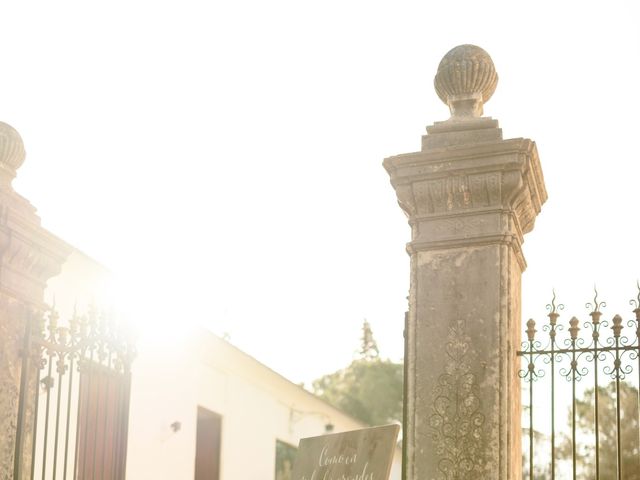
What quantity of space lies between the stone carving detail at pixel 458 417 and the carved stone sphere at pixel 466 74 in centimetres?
136

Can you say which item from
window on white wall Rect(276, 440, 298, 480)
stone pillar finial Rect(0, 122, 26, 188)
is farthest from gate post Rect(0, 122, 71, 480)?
window on white wall Rect(276, 440, 298, 480)

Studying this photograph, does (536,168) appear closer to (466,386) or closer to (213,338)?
(466,386)

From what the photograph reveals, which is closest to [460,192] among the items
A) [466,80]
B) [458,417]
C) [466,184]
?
[466,184]

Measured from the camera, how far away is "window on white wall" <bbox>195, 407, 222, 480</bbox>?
1889 centimetres

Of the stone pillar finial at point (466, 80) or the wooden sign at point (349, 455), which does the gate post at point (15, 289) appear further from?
the stone pillar finial at point (466, 80)

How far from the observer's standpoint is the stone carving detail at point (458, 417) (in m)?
5.58

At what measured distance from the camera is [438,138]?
6.13m

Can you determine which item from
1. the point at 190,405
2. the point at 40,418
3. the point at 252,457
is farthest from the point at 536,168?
the point at 252,457

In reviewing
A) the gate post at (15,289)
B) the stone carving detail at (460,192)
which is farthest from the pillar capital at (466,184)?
the gate post at (15,289)

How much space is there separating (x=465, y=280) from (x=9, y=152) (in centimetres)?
347

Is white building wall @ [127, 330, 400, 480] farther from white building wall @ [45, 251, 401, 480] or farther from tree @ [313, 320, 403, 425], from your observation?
tree @ [313, 320, 403, 425]

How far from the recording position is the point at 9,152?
7484 mm

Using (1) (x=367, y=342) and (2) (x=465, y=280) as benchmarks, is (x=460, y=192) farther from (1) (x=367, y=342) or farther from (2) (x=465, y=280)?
(1) (x=367, y=342)

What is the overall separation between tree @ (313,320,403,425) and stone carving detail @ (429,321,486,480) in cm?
3068
